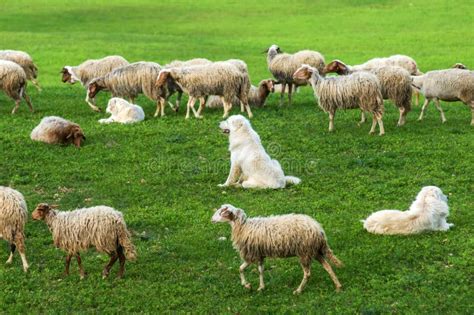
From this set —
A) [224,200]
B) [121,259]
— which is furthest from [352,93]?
[121,259]

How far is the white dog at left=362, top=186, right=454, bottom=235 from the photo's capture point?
11.3 meters

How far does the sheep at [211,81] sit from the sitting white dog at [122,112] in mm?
964

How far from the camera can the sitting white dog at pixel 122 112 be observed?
18.6 meters

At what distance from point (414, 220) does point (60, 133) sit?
27.3ft

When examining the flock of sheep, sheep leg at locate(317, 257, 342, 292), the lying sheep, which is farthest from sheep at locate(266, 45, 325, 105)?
sheep leg at locate(317, 257, 342, 292)

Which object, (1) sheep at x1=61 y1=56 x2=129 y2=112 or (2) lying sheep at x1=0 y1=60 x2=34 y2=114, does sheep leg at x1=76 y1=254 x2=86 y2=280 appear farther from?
(1) sheep at x1=61 y1=56 x2=129 y2=112

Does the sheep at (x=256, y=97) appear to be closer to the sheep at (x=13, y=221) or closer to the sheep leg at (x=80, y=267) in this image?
the sheep at (x=13, y=221)

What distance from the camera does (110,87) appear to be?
20172 mm

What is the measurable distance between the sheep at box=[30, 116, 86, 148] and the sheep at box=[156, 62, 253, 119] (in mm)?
3218

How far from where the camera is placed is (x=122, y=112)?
18.6 metres

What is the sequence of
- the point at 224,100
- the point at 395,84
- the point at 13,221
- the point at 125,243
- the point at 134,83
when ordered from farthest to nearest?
the point at 134,83 < the point at 224,100 < the point at 395,84 < the point at 13,221 < the point at 125,243

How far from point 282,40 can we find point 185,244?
29.0 m

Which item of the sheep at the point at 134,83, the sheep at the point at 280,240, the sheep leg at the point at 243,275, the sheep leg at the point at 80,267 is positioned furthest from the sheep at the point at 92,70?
the sheep leg at the point at 243,275

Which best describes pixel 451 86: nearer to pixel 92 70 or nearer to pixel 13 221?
pixel 92 70
